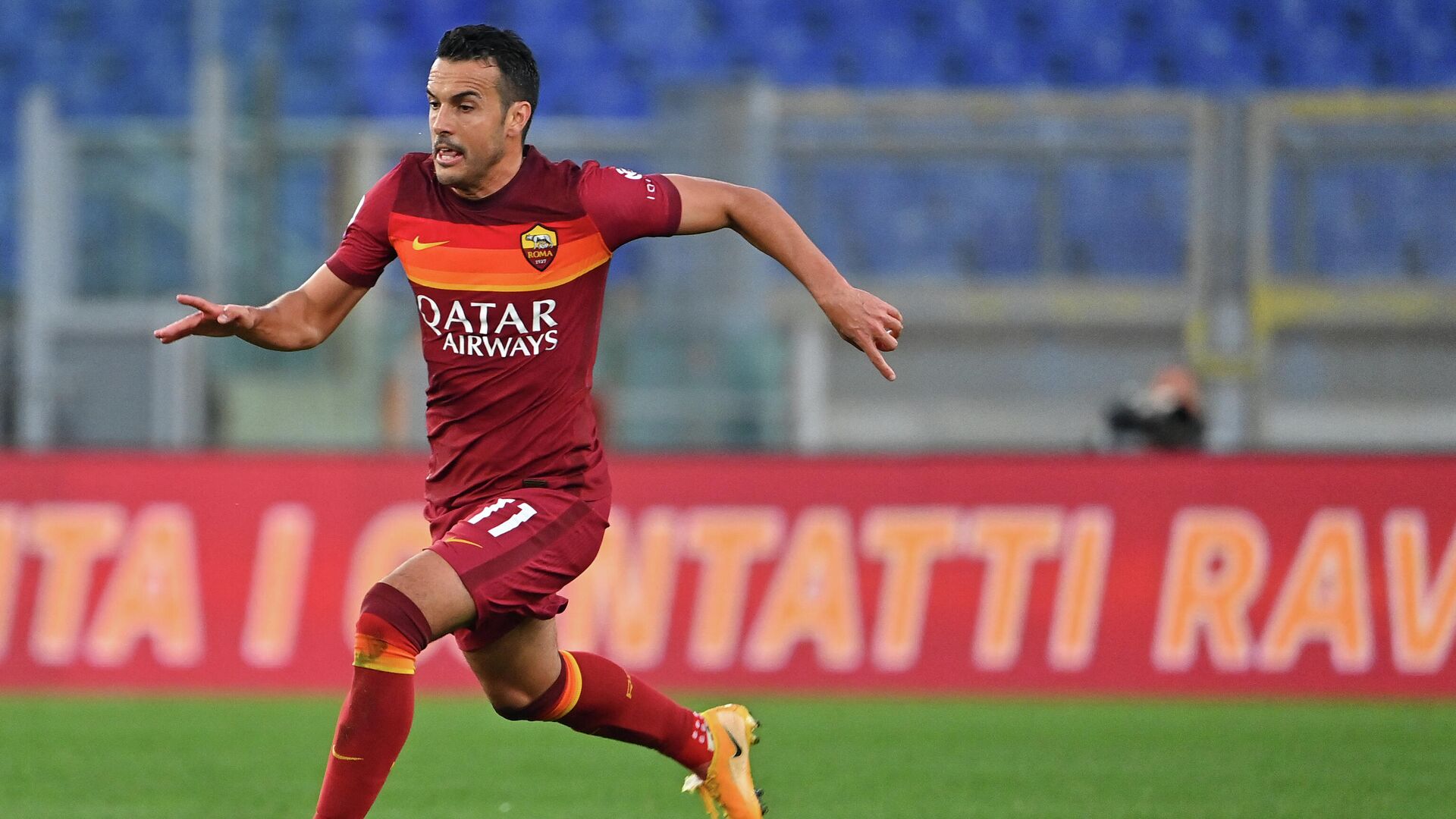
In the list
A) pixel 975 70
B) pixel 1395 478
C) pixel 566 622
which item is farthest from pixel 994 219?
pixel 566 622

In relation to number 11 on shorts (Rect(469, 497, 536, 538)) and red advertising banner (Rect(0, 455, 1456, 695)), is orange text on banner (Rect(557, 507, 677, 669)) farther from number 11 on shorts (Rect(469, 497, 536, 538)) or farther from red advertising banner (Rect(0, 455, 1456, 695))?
number 11 on shorts (Rect(469, 497, 536, 538))

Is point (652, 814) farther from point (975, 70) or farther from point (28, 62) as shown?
point (28, 62)

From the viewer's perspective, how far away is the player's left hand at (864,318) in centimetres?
446

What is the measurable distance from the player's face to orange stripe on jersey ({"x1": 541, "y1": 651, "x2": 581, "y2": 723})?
124 centimetres

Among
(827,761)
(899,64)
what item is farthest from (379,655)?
(899,64)

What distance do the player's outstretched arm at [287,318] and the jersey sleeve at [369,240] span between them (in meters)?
0.03

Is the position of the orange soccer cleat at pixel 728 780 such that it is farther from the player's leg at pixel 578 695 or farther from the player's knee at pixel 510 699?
the player's knee at pixel 510 699

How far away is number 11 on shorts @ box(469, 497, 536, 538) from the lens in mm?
4492

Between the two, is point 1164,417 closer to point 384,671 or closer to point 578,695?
point 578,695

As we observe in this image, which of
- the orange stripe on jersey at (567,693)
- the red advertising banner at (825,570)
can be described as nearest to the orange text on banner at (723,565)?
the red advertising banner at (825,570)

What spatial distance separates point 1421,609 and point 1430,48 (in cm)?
448

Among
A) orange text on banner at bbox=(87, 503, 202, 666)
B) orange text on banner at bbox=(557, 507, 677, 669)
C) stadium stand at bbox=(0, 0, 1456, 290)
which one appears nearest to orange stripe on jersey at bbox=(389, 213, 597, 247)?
orange text on banner at bbox=(557, 507, 677, 669)

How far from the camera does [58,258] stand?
37.8 ft

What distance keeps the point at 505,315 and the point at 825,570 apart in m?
5.19
